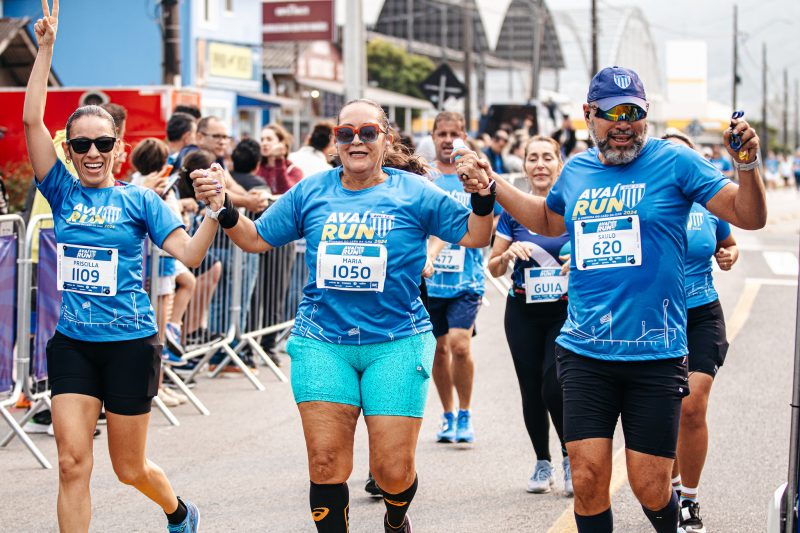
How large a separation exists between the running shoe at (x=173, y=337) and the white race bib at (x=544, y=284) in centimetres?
375

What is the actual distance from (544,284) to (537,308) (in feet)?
0.46

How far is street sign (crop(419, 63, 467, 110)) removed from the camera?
24000 millimetres

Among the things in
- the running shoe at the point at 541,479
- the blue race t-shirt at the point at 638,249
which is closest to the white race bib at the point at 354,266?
the blue race t-shirt at the point at 638,249

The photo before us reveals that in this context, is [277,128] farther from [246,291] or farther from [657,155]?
[657,155]

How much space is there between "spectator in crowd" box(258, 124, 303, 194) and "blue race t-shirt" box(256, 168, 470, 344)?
6.98 metres

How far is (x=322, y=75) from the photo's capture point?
48.2 metres

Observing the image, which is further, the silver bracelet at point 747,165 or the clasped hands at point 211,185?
the clasped hands at point 211,185

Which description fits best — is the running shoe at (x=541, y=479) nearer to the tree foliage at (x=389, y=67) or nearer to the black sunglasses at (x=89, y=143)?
the black sunglasses at (x=89, y=143)

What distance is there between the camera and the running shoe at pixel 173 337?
9602 millimetres

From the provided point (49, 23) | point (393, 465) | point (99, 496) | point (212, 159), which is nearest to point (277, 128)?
point (212, 159)

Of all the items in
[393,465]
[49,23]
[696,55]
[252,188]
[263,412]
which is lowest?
[263,412]

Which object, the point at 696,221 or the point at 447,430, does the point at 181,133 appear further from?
the point at 696,221

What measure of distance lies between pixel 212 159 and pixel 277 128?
270 cm

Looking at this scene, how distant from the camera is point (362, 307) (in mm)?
4996
